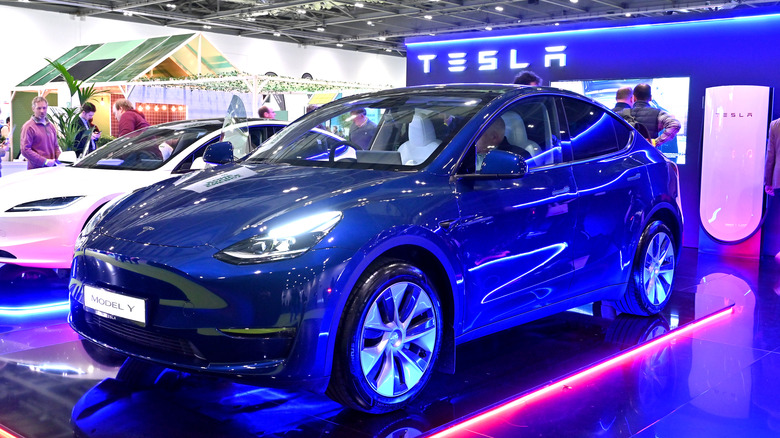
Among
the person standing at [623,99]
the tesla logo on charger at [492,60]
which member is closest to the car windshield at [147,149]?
the person standing at [623,99]

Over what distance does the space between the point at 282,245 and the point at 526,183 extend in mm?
1386

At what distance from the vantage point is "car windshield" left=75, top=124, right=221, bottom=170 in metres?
6.26

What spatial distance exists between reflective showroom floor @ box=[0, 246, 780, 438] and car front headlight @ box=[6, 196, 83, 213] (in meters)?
0.82

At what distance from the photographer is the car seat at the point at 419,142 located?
3.45 meters

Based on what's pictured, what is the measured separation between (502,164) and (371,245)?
799 mm

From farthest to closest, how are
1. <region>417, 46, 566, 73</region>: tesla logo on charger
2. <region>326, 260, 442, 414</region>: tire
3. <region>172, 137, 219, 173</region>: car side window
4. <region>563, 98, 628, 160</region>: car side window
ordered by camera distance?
<region>417, 46, 566, 73</region>: tesla logo on charger → <region>172, 137, 219, 173</region>: car side window → <region>563, 98, 628, 160</region>: car side window → <region>326, 260, 442, 414</region>: tire

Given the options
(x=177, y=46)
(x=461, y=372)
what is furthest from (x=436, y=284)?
(x=177, y=46)

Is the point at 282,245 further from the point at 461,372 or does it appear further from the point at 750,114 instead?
the point at 750,114

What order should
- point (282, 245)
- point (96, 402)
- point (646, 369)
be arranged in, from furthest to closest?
point (646, 369) → point (96, 402) → point (282, 245)

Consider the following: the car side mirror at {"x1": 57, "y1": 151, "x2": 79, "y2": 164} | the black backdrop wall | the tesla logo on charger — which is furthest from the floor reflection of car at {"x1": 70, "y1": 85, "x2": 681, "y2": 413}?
the tesla logo on charger

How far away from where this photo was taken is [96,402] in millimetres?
3199

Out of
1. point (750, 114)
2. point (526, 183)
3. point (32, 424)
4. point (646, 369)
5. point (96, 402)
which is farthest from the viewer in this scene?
point (750, 114)

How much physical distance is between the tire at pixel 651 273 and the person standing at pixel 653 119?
3.18 metres

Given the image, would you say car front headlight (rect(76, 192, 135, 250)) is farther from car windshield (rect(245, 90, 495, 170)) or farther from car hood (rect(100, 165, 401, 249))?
car windshield (rect(245, 90, 495, 170))
